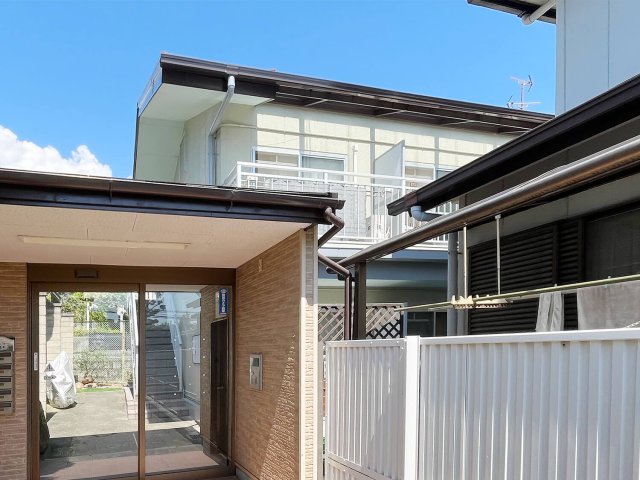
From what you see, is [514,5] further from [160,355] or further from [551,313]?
[160,355]

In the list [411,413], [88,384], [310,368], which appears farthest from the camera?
[88,384]

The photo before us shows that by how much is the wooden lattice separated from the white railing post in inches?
208

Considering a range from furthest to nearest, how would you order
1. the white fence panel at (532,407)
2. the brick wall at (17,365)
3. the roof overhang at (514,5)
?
the roof overhang at (514,5)
the brick wall at (17,365)
the white fence panel at (532,407)

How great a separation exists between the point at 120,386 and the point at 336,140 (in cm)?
690

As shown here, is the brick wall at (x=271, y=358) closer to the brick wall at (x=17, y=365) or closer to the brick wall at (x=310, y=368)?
the brick wall at (x=310, y=368)

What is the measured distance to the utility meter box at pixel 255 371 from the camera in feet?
21.5

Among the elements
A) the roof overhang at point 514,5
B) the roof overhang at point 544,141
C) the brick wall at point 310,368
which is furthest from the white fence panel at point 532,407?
the roof overhang at point 514,5

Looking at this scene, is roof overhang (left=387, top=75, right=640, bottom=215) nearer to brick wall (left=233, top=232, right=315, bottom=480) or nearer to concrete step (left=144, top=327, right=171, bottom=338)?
brick wall (left=233, top=232, right=315, bottom=480)

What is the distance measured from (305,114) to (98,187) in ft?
26.5

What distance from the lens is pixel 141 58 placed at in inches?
1208

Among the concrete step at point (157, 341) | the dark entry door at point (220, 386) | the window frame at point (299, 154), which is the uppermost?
the window frame at point (299, 154)

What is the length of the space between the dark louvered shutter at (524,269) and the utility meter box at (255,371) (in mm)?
2519

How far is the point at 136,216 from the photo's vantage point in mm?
4734

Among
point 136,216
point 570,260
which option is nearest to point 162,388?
point 136,216
